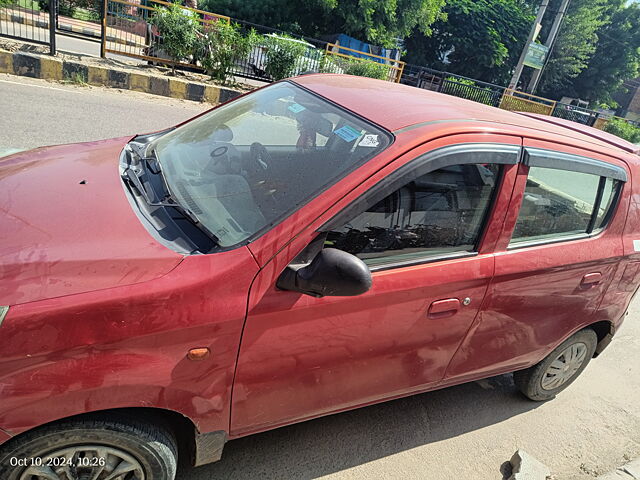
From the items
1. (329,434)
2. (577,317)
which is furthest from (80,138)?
(577,317)

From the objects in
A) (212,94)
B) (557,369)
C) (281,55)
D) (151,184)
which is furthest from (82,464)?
(281,55)

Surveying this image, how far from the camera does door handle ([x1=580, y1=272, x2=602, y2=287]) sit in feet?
9.28

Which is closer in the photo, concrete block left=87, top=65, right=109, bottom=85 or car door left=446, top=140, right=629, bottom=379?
car door left=446, top=140, right=629, bottom=379

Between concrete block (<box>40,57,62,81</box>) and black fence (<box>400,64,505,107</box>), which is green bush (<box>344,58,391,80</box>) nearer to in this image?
black fence (<box>400,64,505,107</box>)

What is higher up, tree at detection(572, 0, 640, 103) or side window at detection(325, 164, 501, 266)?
tree at detection(572, 0, 640, 103)

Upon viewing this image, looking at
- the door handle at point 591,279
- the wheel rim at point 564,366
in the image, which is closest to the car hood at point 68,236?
the door handle at point 591,279

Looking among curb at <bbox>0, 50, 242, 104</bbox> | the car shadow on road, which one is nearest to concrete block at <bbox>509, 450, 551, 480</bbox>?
the car shadow on road

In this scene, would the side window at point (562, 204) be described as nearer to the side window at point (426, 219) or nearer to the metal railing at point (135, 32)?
the side window at point (426, 219)

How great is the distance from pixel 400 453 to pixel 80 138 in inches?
228

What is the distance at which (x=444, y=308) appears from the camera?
2.28 meters

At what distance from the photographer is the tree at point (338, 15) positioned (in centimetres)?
2498

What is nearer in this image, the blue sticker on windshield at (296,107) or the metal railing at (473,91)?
the blue sticker on windshield at (296,107)

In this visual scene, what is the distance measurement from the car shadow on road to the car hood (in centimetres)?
118

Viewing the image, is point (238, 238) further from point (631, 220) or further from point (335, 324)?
point (631, 220)
